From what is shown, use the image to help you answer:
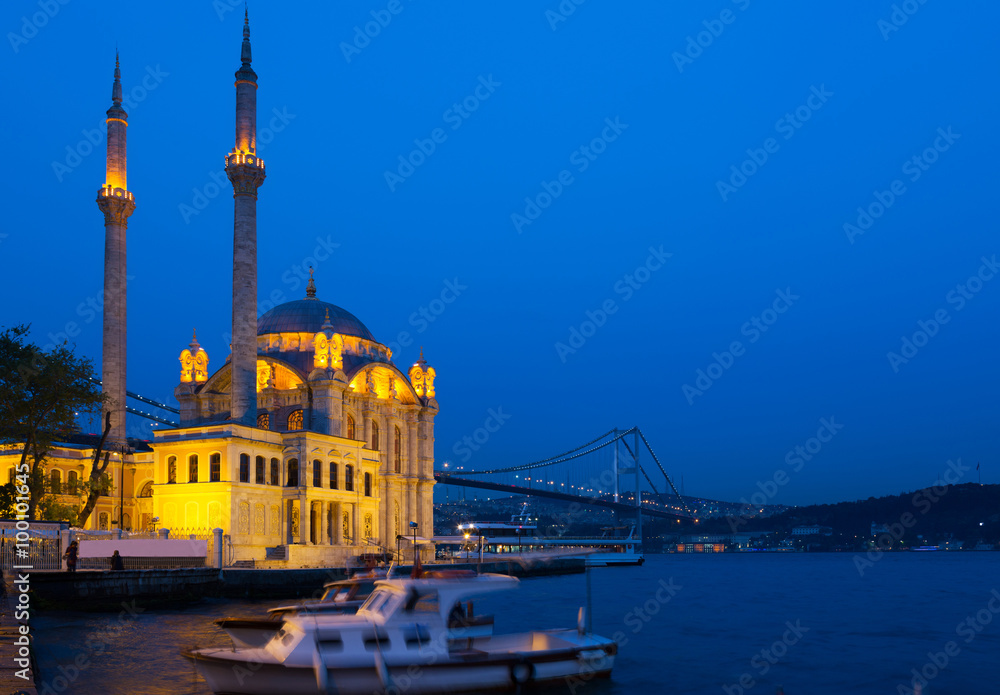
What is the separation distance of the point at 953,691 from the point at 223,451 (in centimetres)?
3572

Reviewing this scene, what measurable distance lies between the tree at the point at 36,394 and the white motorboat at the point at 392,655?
83.2ft

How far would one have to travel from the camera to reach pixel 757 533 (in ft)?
565

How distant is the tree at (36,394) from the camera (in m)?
39.4

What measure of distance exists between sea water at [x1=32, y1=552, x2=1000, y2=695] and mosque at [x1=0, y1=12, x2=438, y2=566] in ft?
38.3

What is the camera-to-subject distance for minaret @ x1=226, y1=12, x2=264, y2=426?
50000 millimetres

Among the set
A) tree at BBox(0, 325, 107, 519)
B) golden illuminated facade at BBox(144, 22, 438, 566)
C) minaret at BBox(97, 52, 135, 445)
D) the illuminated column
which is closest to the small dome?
golden illuminated facade at BBox(144, 22, 438, 566)

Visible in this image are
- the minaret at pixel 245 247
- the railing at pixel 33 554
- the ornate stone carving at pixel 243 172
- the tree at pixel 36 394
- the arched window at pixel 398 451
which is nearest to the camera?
the railing at pixel 33 554

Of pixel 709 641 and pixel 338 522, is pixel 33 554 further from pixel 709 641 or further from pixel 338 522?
pixel 709 641

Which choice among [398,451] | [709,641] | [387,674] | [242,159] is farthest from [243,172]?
[387,674]

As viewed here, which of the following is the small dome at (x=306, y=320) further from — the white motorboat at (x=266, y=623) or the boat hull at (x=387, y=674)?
the boat hull at (x=387, y=674)

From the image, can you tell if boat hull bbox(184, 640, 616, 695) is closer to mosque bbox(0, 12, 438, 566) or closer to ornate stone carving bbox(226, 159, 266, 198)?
mosque bbox(0, 12, 438, 566)

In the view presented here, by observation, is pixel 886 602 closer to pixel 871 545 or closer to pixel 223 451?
pixel 223 451

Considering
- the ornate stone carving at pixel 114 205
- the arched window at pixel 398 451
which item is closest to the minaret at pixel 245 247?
the ornate stone carving at pixel 114 205

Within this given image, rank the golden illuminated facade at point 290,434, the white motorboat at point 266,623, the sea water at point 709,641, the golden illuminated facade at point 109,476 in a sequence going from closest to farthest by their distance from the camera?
the white motorboat at point 266,623 < the sea water at point 709,641 < the golden illuminated facade at point 290,434 < the golden illuminated facade at point 109,476
